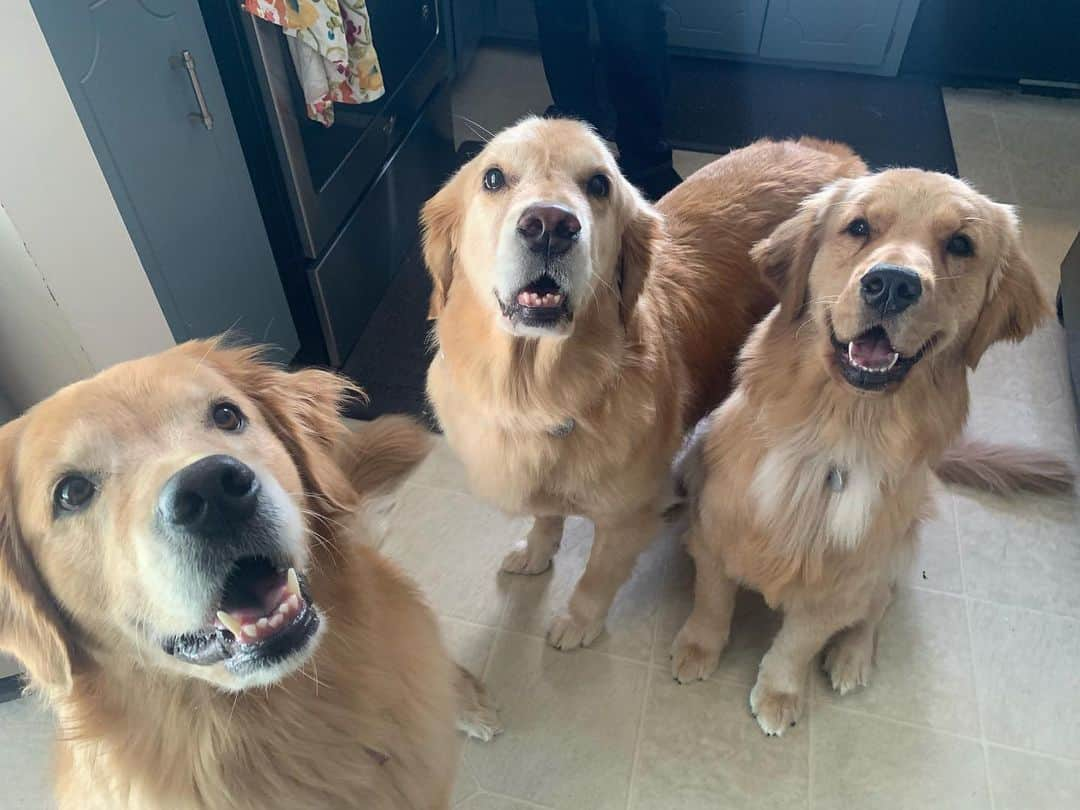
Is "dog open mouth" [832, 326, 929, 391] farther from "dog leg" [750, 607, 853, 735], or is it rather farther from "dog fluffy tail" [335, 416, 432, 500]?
"dog fluffy tail" [335, 416, 432, 500]

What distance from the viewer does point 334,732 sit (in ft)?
3.59

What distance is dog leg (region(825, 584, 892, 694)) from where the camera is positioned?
1722 millimetres

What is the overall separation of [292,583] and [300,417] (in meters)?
0.29

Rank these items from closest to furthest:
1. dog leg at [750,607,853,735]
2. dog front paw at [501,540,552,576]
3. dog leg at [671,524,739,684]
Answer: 1. dog leg at [750,607,853,735]
2. dog leg at [671,524,739,684]
3. dog front paw at [501,540,552,576]

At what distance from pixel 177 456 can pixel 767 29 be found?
372 centimetres

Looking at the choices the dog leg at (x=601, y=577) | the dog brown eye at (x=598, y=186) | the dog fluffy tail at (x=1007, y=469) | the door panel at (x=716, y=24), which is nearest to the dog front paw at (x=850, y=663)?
the dog leg at (x=601, y=577)

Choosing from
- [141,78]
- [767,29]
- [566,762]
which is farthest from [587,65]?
[566,762]

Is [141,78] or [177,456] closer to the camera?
[177,456]

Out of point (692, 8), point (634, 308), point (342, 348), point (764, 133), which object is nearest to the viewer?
point (634, 308)

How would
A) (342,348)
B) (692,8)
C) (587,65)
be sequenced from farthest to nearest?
(692,8)
(587,65)
(342,348)

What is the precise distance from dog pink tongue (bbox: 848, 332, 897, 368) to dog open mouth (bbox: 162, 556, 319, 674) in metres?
0.93

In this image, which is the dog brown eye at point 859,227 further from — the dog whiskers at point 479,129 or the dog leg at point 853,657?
the dog whiskers at point 479,129

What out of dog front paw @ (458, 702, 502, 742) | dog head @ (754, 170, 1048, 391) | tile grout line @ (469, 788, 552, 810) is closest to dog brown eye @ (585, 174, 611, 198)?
dog head @ (754, 170, 1048, 391)

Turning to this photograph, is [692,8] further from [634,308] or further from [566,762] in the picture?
[566,762]
